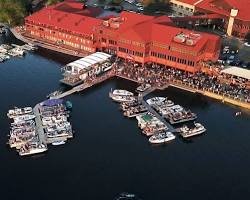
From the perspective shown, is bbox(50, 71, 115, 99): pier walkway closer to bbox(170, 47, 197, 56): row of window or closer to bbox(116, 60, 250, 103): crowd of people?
bbox(116, 60, 250, 103): crowd of people

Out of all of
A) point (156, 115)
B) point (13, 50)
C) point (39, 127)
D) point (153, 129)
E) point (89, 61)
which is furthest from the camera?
point (13, 50)

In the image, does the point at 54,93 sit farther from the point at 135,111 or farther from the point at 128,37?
the point at 128,37

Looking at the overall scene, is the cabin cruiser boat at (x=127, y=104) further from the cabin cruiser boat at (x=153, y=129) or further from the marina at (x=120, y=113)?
the cabin cruiser boat at (x=153, y=129)

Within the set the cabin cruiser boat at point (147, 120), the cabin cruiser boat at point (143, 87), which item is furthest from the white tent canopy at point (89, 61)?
the cabin cruiser boat at point (147, 120)

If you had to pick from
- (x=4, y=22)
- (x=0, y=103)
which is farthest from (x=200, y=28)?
(x=0, y=103)

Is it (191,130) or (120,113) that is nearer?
(191,130)

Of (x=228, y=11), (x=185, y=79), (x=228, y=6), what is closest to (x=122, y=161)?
(x=185, y=79)

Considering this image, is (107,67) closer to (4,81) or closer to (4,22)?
(4,81)
